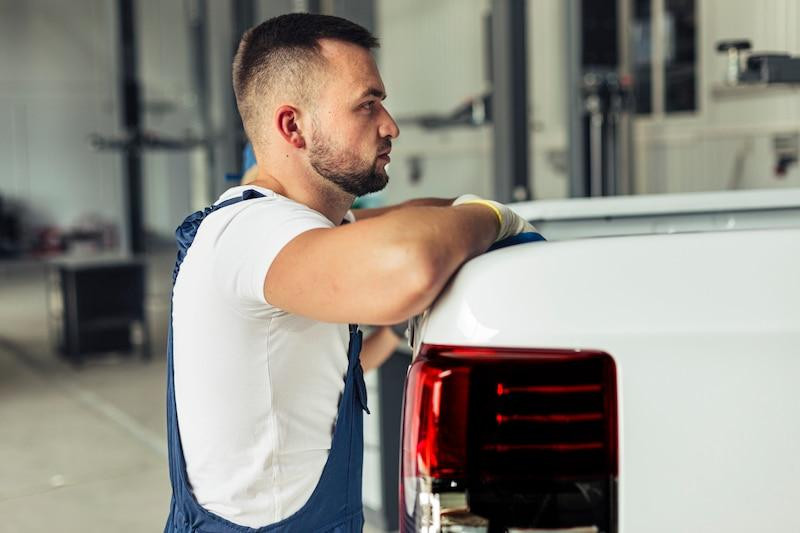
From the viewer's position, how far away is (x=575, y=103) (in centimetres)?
447

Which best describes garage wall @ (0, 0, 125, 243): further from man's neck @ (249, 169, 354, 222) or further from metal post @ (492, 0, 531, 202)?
man's neck @ (249, 169, 354, 222)

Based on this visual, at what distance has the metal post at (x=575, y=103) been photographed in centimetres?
439

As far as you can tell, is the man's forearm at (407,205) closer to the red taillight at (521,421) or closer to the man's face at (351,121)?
the man's face at (351,121)

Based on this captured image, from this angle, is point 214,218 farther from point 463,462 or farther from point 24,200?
point 24,200

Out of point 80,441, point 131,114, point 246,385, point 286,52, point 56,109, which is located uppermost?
point 56,109

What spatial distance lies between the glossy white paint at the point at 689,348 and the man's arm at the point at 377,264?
0.31ft

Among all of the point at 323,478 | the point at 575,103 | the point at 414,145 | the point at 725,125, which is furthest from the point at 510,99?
the point at 414,145

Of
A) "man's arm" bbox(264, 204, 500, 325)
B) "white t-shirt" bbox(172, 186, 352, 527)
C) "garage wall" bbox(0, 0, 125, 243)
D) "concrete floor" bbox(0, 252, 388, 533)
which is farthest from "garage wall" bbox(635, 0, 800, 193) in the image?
"garage wall" bbox(0, 0, 125, 243)

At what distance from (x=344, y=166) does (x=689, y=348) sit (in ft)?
1.81

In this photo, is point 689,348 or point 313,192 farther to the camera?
point 313,192

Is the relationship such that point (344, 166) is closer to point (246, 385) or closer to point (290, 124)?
point (290, 124)

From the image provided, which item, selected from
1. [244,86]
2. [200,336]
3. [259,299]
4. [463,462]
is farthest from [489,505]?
[244,86]

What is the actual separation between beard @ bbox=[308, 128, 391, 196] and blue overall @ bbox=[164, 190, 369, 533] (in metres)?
0.10

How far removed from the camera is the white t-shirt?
1.17 meters
